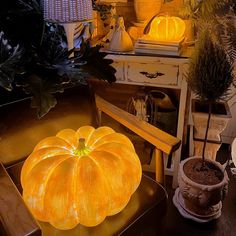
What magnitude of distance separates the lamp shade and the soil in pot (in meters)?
0.93

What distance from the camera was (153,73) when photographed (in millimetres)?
1547

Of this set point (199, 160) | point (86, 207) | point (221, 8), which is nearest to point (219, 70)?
point (221, 8)

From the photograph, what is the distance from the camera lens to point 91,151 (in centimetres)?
100

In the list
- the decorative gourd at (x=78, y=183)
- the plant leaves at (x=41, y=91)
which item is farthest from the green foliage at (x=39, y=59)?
the decorative gourd at (x=78, y=183)

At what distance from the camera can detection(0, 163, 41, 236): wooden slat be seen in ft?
2.38

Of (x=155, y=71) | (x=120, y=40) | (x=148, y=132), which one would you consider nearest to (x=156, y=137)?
(x=148, y=132)

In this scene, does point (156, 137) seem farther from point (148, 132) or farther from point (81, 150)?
point (81, 150)

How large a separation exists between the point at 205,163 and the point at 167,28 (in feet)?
2.52

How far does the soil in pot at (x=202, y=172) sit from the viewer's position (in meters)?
1.39

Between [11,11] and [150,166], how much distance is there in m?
1.27

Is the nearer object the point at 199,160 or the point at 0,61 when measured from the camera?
the point at 0,61

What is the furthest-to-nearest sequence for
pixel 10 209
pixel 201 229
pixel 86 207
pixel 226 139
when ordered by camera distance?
pixel 226 139, pixel 201 229, pixel 86 207, pixel 10 209

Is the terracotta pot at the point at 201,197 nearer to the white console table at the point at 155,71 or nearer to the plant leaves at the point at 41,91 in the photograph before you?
the white console table at the point at 155,71

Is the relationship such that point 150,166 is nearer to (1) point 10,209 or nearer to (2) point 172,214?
(2) point 172,214
